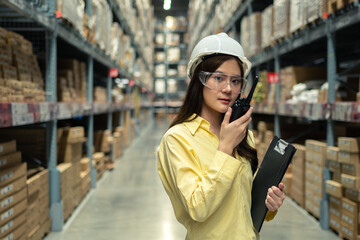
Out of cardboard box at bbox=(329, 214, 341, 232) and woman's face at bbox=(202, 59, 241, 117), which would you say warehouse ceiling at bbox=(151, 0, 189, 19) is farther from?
woman's face at bbox=(202, 59, 241, 117)

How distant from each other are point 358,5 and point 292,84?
176cm

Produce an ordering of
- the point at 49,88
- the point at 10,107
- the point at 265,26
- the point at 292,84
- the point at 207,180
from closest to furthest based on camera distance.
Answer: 1. the point at 207,180
2. the point at 10,107
3. the point at 49,88
4. the point at 292,84
5. the point at 265,26

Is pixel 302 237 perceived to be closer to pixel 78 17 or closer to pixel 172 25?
pixel 78 17

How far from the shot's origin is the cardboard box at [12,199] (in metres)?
2.12

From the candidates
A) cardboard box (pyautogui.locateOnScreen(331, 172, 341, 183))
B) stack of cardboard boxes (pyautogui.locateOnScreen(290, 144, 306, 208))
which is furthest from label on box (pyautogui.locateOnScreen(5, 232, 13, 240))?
stack of cardboard boxes (pyautogui.locateOnScreen(290, 144, 306, 208))

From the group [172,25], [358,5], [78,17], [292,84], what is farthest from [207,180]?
[172,25]

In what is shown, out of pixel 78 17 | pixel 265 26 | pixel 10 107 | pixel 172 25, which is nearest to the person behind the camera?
pixel 10 107

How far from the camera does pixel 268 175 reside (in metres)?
1.19

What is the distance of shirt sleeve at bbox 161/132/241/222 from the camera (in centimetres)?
100

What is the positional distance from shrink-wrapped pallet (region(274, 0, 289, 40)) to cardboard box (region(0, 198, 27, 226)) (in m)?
3.29

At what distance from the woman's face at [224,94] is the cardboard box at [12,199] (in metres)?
1.61

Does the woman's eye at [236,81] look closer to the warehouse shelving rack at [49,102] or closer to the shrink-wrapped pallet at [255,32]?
the warehouse shelving rack at [49,102]

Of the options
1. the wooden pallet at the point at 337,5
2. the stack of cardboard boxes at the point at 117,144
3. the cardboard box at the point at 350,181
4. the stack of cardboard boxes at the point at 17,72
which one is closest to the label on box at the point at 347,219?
the cardboard box at the point at 350,181

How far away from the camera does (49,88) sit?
299cm
